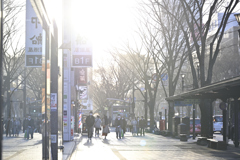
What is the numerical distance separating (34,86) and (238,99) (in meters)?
16.1

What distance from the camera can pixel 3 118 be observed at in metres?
2.77

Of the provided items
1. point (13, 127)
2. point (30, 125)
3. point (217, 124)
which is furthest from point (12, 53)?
point (217, 124)

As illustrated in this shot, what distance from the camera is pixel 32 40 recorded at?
397cm

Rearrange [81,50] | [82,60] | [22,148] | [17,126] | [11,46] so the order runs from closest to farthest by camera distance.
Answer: [11,46]
[17,126]
[22,148]
[81,50]
[82,60]

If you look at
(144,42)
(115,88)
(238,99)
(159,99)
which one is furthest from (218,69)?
(159,99)

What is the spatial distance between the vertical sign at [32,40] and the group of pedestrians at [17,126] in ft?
1.78

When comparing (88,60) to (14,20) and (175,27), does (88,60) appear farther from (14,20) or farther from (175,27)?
(14,20)

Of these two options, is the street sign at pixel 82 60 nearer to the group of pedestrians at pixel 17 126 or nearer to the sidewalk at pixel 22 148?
the sidewalk at pixel 22 148

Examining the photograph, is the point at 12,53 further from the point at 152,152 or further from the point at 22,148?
the point at 152,152

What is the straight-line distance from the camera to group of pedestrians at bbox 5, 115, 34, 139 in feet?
9.59

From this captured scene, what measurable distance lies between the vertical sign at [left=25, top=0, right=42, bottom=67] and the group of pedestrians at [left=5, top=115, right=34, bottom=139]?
1.78 ft

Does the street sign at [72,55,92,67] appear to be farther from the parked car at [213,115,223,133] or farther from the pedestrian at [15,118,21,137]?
the parked car at [213,115,223,133]

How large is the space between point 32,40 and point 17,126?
109 centimetres

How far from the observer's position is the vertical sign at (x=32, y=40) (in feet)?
12.2
